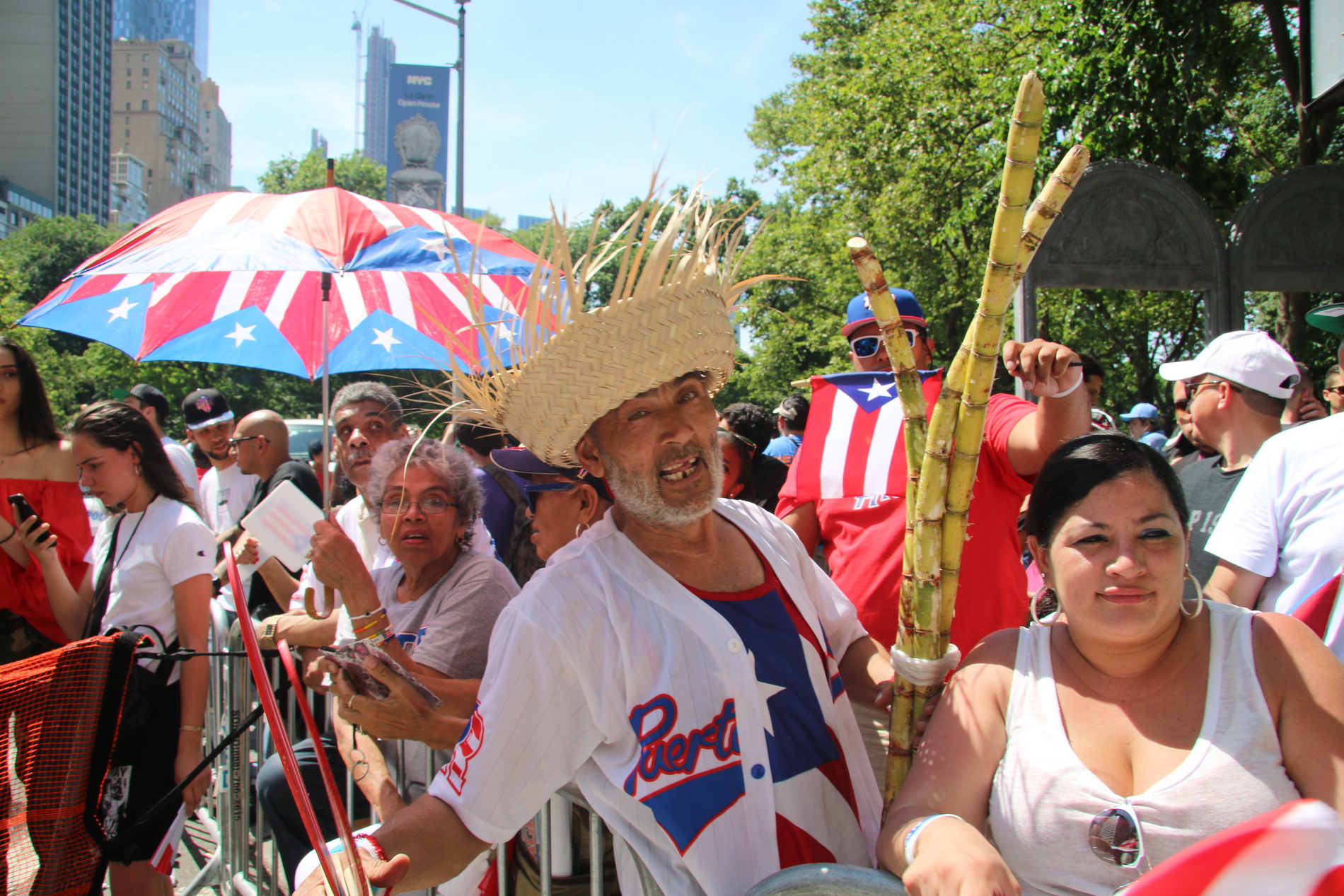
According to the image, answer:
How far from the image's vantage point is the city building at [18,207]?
64312mm

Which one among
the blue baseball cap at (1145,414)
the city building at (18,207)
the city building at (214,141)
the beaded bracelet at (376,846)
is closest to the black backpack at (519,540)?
the beaded bracelet at (376,846)

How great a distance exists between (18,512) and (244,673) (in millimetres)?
1128

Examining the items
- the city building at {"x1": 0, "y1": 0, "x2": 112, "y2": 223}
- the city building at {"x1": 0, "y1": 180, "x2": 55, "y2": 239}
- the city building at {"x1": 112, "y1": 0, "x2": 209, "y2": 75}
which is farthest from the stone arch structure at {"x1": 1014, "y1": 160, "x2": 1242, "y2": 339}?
the city building at {"x1": 112, "y1": 0, "x2": 209, "y2": 75}

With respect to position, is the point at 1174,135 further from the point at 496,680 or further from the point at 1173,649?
the point at 496,680

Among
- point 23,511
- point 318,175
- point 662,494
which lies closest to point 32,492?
point 23,511

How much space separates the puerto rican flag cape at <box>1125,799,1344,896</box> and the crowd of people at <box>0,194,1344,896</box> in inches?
20.6

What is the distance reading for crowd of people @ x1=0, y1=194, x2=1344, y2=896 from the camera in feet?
5.42

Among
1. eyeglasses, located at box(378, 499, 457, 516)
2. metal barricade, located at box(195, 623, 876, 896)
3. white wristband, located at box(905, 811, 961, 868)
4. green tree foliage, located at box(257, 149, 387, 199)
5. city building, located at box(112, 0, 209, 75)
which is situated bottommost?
metal barricade, located at box(195, 623, 876, 896)

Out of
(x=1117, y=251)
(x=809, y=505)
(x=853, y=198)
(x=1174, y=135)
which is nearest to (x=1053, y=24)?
(x=1174, y=135)

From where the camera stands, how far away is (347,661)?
6.60ft

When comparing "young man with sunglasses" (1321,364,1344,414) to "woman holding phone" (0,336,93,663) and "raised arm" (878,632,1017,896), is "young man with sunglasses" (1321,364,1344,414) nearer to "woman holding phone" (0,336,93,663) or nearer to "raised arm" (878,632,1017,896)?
"raised arm" (878,632,1017,896)

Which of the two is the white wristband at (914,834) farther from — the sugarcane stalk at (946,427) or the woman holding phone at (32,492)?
the woman holding phone at (32,492)

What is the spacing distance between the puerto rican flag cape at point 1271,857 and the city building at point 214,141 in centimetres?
15319

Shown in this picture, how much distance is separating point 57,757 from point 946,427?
253 centimetres
